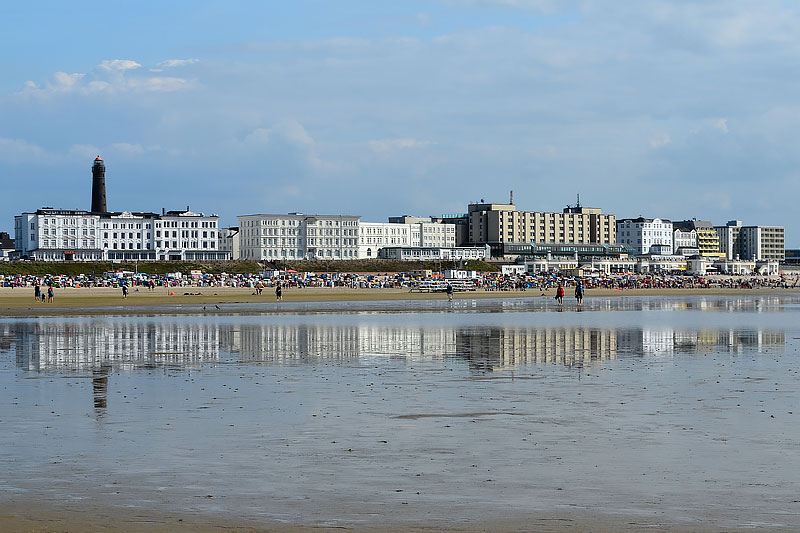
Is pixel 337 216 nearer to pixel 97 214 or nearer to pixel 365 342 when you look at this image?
pixel 97 214

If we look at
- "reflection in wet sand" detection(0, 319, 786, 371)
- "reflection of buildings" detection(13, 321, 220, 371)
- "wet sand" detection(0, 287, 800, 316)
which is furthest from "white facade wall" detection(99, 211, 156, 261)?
"reflection in wet sand" detection(0, 319, 786, 371)

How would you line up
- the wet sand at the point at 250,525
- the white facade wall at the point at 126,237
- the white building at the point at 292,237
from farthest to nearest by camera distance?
the white building at the point at 292,237
the white facade wall at the point at 126,237
the wet sand at the point at 250,525

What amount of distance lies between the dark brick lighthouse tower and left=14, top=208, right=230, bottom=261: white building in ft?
19.9

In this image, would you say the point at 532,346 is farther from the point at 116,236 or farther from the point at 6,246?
the point at 6,246

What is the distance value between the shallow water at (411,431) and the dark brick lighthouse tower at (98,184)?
163994 millimetres

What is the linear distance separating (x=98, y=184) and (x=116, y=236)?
52.0ft

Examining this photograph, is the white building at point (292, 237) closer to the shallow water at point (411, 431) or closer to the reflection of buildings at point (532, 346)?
the reflection of buildings at point (532, 346)

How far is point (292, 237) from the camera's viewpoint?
196m

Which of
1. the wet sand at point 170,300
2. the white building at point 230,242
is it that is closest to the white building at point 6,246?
the white building at point 230,242

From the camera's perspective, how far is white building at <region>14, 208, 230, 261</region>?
169750 millimetres

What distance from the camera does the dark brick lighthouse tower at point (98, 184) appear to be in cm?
18362

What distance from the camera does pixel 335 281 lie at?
136250 millimetres

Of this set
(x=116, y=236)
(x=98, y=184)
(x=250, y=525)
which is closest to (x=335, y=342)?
(x=250, y=525)

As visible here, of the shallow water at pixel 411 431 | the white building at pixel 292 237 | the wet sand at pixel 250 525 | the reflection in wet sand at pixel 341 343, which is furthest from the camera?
the white building at pixel 292 237
